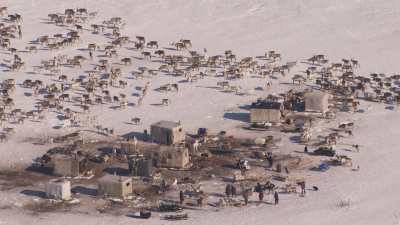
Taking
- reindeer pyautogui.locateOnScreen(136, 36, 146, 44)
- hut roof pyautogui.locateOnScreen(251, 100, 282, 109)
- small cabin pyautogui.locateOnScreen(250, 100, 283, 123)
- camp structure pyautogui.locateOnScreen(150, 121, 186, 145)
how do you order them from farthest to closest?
reindeer pyautogui.locateOnScreen(136, 36, 146, 44) < hut roof pyautogui.locateOnScreen(251, 100, 282, 109) < small cabin pyautogui.locateOnScreen(250, 100, 283, 123) < camp structure pyautogui.locateOnScreen(150, 121, 186, 145)

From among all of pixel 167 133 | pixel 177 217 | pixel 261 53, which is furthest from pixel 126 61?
pixel 177 217

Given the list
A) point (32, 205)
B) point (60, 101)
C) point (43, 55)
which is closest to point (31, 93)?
point (60, 101)

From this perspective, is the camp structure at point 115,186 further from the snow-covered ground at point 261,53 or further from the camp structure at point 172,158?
the camp structure at point 172,158

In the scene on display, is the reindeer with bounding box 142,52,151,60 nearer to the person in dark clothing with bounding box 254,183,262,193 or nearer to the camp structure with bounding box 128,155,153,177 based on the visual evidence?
the camp structure with bounding box 128,155,153,177

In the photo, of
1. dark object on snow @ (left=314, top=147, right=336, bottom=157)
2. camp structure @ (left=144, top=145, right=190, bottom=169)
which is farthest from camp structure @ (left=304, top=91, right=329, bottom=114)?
camp structure @ (left=144, top=145, right=190, bottom=169)

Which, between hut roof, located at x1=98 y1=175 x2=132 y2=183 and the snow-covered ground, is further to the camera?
hut roof, located at x1=98 y1=175 x2=132 y2=183

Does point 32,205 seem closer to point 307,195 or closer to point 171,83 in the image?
point 307,195

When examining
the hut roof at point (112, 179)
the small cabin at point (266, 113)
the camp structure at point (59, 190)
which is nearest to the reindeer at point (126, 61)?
the small cabin at point (266, 113)
